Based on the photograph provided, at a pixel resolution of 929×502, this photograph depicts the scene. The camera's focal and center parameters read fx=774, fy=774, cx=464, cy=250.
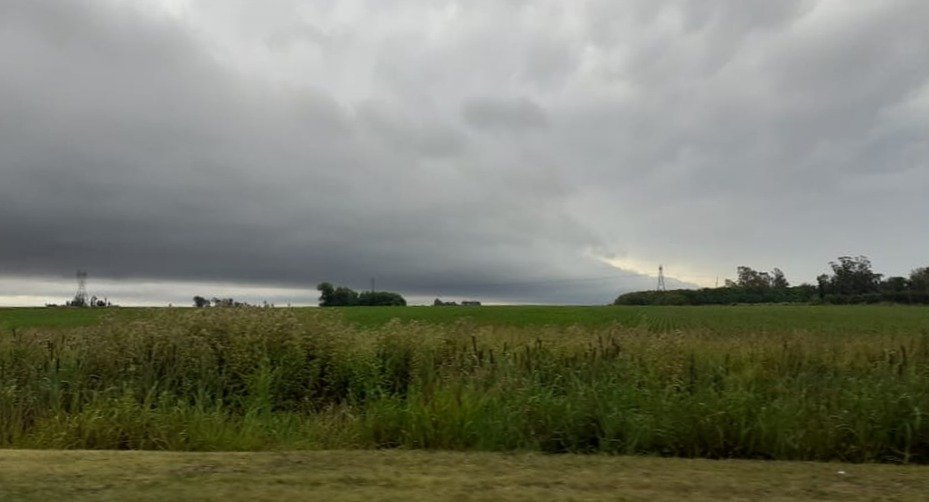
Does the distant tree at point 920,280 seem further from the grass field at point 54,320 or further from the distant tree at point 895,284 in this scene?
the grass field at point 54,320

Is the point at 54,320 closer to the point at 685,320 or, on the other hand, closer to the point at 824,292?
the point at 685,320

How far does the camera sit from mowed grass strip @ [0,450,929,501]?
17.6ft

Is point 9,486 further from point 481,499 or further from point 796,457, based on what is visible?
point 796,457


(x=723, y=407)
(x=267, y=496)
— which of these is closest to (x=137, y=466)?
(x=267, y=496)

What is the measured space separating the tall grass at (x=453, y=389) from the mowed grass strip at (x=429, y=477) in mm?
903

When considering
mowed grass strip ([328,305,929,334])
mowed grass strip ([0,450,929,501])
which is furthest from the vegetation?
mowed grass strip ([0,450,929,501])

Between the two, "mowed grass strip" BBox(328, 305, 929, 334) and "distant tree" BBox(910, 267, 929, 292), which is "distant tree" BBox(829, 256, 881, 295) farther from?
"mowed grass strip" BBox(328, 305, 929, 334)

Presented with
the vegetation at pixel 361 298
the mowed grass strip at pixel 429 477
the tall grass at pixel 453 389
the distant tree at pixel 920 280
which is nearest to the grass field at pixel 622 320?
the tall grass at pixel 453 389

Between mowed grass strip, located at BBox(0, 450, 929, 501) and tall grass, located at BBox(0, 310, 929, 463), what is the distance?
90 centimetres

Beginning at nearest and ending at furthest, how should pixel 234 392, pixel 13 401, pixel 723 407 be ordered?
pixel 723 407 < pixel 13 401 < pixel 234 392

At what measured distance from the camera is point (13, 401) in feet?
36.3

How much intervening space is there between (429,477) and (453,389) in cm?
366

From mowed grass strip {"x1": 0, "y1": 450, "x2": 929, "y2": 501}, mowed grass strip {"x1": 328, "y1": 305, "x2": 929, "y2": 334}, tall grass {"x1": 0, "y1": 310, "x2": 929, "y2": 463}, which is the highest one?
mowed grass strip {"x1": 328, "y1": 305, "x2": 929, "y2": 334}

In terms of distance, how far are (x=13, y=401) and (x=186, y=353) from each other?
2.89m
